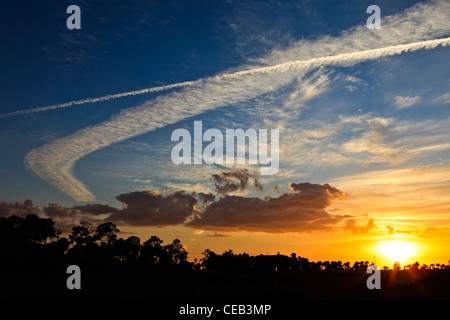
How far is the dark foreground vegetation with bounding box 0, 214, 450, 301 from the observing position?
4122cm

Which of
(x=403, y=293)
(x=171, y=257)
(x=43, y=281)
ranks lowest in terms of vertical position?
(x=171, y=257)

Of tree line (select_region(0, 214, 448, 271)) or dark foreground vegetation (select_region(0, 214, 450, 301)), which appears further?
tree line (select_region(0, 214, 448, 271))

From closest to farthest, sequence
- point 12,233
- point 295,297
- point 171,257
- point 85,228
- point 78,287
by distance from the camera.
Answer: point 295,297 < point 78,287 < point 12,233 < point 85,228 < point 171,257

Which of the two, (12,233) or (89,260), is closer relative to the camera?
(12,233)

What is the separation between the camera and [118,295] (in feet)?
125

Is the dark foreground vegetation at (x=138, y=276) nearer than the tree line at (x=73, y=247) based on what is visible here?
Yes

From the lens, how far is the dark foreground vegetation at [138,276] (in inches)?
1623

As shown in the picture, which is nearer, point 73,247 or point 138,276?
point 138,276

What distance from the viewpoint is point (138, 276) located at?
2953 inches

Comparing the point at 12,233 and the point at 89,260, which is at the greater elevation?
the point at 12,233
